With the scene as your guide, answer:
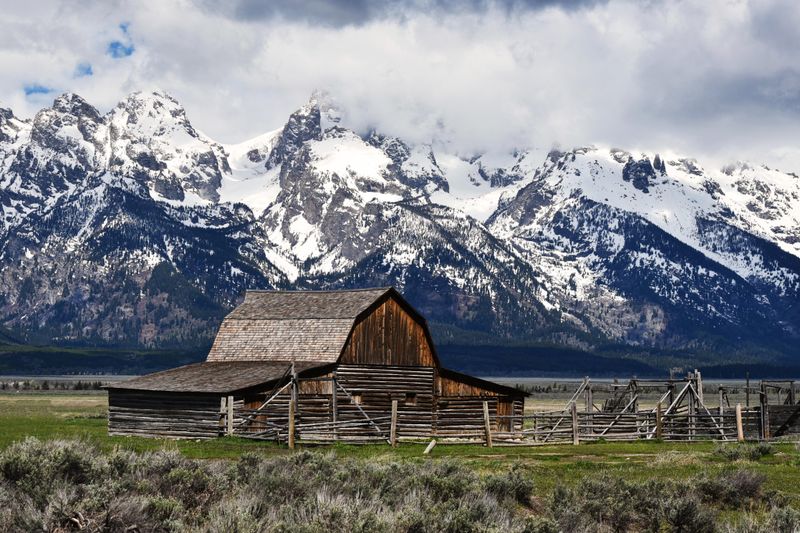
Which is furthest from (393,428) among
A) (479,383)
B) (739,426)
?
(739,426)

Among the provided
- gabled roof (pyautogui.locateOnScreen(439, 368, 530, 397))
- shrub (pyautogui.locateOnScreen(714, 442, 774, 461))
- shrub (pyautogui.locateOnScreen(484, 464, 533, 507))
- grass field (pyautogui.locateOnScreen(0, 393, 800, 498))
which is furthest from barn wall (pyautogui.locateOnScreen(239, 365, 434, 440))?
shrub (pyautogui.locateOnScreen(484, 464, 533, 507))

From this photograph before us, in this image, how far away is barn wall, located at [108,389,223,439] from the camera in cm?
4916

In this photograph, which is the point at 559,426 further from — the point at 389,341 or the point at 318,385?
the point at 318,385

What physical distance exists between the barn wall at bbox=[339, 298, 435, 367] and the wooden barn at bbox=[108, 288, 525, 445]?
5 cm

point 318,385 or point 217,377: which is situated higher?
point 217,377

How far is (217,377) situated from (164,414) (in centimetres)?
283

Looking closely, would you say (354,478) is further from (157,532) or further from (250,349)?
(250,349)

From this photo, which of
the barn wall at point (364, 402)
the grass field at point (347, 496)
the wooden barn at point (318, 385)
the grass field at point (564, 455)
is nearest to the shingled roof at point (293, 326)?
the wooden barn at point (318, 385)

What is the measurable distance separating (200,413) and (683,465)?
21.8 m

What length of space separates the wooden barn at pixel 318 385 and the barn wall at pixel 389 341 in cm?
5

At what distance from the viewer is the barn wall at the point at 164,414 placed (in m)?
49.2

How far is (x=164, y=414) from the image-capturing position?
51344 millimetres

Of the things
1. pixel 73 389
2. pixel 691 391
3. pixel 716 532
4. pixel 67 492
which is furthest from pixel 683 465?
pixel 73 389

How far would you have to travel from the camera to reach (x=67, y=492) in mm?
A: 18203
